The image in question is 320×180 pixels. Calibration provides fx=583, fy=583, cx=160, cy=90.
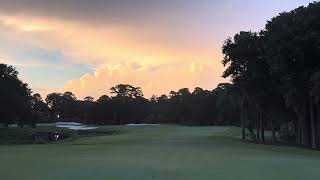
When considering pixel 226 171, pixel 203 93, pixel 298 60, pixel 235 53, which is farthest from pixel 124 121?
pixel 226 171

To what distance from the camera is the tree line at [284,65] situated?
45.1 metres

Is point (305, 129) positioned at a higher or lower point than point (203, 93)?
lower

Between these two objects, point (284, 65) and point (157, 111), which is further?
point (157, 111)

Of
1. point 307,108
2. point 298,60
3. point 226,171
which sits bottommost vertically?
point 226,171

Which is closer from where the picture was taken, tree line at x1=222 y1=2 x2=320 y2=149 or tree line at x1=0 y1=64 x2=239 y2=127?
tree line at x1=222 y1=2 x2=320 y2=149

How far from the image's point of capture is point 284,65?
46156 millimetres

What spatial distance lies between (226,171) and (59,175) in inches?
246

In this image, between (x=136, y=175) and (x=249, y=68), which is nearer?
(x=136, y=175)

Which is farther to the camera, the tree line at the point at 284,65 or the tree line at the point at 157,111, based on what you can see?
the tree line at the point at 157,111

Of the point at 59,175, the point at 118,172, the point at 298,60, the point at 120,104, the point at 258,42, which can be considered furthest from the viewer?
the point at 120,104

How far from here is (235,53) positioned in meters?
57.0

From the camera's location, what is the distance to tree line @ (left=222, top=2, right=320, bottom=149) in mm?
45125

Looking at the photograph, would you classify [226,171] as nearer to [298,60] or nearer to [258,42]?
[298,60]

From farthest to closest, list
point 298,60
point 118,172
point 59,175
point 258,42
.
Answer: point 258,42
point 298,60
point 118,172
point 59,175
